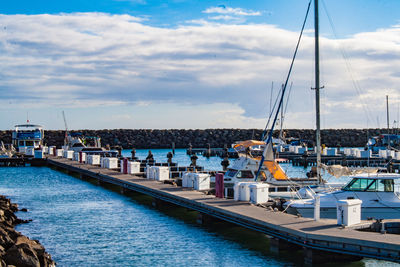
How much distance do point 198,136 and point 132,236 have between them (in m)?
86.7

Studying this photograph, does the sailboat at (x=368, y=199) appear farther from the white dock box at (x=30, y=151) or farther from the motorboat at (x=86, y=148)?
the white dock box at (x=30, y=151)

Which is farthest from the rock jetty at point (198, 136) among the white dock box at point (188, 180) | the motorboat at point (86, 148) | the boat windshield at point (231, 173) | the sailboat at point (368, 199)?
the sailboat at point (368, 199)

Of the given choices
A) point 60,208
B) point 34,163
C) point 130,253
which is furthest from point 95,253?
point 34,163

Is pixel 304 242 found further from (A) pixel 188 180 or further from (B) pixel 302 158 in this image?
(B) pixel 302 158

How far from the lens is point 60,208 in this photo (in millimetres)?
27828

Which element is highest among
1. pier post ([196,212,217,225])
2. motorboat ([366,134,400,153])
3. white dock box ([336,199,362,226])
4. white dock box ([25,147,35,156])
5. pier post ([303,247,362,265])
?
motorboat ([366,134,400,153])

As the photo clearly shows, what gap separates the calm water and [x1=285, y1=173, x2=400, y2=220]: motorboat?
78.9 inches

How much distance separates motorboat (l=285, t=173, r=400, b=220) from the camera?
19422mm

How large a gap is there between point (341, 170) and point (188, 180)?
7199 mm

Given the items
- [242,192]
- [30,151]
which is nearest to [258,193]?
[242,192]

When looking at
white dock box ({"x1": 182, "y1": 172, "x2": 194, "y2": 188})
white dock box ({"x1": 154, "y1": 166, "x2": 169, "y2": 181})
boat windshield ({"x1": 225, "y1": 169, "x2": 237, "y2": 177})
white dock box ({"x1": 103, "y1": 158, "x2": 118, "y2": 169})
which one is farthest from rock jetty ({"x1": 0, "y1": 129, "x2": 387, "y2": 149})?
white dock box ({"x1": 182, "y1": 172, "x2": 194, "y2": 188})

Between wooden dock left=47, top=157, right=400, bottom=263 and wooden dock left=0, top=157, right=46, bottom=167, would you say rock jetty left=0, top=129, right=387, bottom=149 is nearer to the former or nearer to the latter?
wooden dock left=0, top=157, right=46, bottom=167

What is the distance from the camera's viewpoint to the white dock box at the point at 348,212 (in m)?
16.4

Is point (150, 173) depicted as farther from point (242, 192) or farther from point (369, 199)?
point (369, 199)
